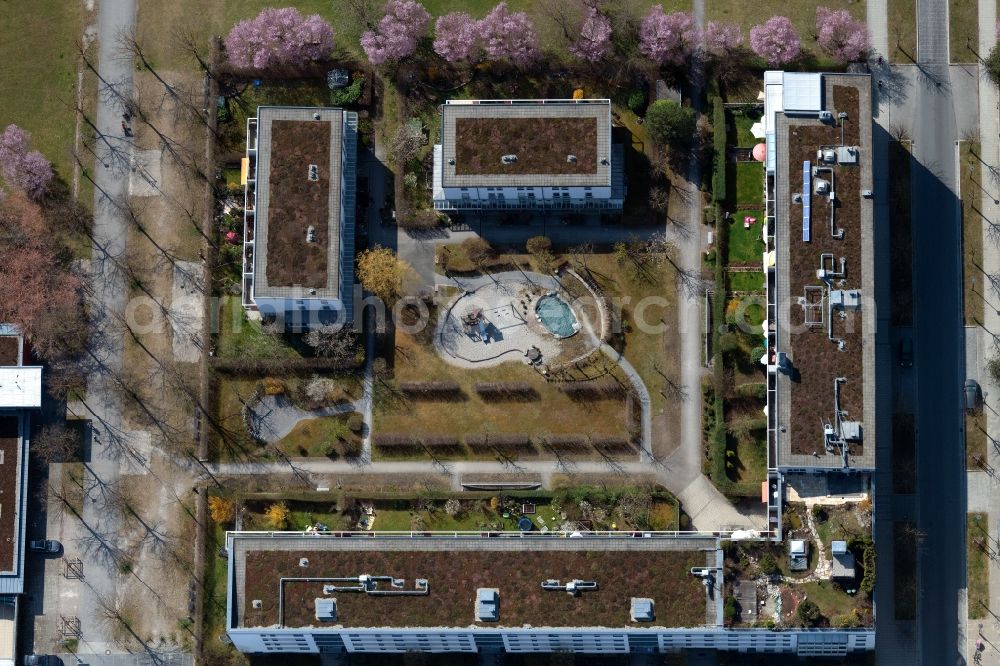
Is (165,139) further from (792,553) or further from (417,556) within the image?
(792,553)

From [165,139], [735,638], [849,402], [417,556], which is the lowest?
[735,638]

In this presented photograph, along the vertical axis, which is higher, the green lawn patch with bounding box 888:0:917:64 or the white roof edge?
the green lawn patch with bounding box 888:0:917:64

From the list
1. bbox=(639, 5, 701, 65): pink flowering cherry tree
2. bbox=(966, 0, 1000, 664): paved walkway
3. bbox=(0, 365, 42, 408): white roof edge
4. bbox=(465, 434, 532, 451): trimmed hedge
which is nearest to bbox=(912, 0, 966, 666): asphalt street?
bbox=(966, 0, 1000, 664): paved walkway

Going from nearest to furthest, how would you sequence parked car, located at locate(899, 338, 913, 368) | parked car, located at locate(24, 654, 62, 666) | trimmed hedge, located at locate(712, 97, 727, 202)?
parked car, located at locate(899, 338, 913, 368) → parked car, located at locate(24, 654, 62, 666) → trimmed hedge, located at locate(712, 97, 727, 202)

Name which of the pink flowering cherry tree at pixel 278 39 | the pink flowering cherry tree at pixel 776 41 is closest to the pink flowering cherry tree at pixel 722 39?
the pink flowering cherry tree at pixel 776 41

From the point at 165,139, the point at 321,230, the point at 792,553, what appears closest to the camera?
the point at 792,553

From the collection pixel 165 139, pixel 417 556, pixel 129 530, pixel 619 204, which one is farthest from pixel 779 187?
pixel 129 530

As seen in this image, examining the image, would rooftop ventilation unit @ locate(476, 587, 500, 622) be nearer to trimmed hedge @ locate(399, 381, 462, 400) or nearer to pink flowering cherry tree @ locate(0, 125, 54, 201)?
trimmed hedge @ locate(399, 381, 462, 400)

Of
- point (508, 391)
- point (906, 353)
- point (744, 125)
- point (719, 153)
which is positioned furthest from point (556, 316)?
point (906, 353)
